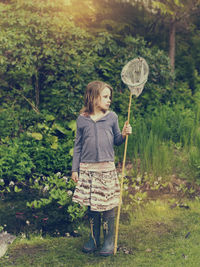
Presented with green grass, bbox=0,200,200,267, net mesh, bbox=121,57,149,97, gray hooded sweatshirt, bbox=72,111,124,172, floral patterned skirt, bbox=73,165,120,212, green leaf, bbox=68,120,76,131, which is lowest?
green grass, bbox=0,200,200,267

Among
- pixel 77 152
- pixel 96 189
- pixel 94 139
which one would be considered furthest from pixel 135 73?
pixel 96 189

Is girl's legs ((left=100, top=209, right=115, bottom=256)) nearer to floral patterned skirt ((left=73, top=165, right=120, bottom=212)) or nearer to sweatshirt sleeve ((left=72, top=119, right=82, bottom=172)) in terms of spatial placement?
floral patterned skirt ((left=73, top=165, right=120, bottom=212))

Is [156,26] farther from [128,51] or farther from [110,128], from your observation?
[110,128]

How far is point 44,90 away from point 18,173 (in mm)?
2153

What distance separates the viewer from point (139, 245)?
156 inches

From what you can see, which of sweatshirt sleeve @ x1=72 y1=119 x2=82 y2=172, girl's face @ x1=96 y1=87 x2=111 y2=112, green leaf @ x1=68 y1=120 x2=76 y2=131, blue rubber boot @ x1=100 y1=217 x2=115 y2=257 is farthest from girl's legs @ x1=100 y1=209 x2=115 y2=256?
green leaf @ x1=68 y1=120 x2=76 y2=131

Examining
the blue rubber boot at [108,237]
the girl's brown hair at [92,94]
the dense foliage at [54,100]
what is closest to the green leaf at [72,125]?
the dense foliage at [54,100]

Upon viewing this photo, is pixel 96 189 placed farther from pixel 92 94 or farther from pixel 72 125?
pixel 72 125

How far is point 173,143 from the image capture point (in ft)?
19.5

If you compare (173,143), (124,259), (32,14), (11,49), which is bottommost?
(124,259)

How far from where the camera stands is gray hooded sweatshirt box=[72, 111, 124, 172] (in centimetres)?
358

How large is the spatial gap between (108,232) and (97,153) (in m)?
0.81

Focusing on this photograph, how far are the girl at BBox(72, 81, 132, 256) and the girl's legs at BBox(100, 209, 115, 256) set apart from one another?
10 mm

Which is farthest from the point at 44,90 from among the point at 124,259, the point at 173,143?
the point at 124,259
